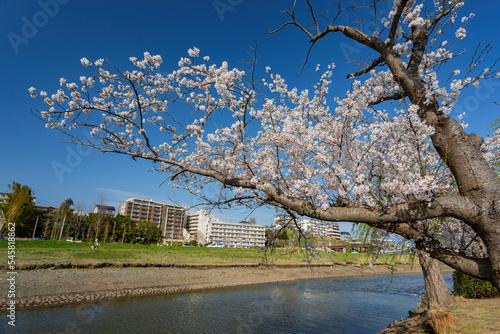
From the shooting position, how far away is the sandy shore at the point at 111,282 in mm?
12695

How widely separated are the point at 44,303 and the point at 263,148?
14102mm

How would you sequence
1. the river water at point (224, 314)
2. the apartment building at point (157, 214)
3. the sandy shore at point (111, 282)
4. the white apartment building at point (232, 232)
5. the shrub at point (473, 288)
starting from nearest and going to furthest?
1. the shrub at point (473, 288)
2. the river water at point (224, 314)
3. the sandy shore at point (111, 282)
4. the apartment building at point (157, 214)
5. the white apartment building at point (232, 232)

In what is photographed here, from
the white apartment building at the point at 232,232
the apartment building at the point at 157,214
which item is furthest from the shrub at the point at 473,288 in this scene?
the apartment building at the point at 157,214

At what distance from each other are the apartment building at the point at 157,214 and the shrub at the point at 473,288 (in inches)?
3694

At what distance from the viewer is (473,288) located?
10.0 metres

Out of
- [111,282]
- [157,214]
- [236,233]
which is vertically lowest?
[111,282]

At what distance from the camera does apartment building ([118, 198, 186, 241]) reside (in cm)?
9816

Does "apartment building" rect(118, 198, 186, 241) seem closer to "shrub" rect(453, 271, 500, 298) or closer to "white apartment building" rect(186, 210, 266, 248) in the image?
"white apartment building" rect(186, 210, 266, 248)

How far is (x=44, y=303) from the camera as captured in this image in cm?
1201

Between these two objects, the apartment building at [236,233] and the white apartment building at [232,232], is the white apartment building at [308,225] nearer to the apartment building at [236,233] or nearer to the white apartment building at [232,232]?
the white apartment building at [232,232]

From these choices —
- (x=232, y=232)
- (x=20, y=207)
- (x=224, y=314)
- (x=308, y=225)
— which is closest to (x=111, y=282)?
(x=224, y=314)

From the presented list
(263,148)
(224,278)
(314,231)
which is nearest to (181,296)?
(224,278)

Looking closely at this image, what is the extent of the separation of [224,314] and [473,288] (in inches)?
418

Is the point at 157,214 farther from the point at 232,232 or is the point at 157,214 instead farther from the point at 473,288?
the point at 473,288
